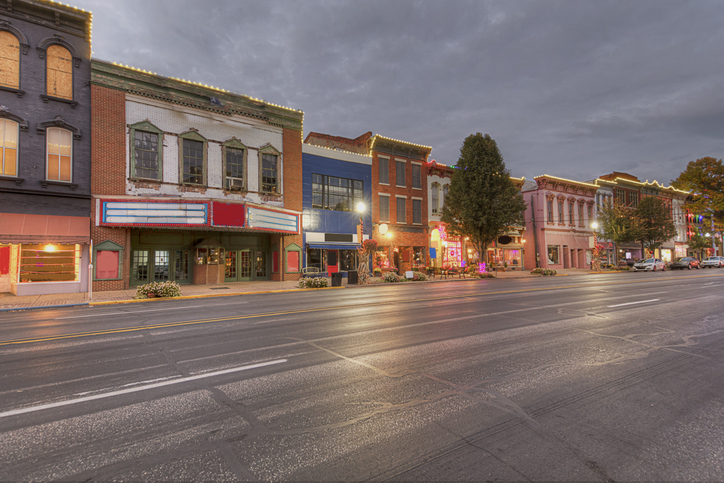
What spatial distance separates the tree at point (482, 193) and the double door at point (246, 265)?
17.5m

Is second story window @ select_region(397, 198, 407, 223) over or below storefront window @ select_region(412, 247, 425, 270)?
over

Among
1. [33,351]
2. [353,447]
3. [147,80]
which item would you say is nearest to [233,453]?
[353,447]

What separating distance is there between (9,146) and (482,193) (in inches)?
1216

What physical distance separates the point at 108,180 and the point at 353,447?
2217 centimetres

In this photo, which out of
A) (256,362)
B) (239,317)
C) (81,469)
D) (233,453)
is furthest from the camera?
(239,317)

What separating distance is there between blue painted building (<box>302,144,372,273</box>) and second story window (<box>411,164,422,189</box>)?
522cm

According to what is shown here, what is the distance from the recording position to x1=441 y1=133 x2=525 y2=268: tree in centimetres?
3058

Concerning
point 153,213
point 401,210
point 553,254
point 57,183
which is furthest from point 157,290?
point 553,254

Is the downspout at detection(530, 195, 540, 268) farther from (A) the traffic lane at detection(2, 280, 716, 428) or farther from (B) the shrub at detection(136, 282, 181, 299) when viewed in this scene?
(B) the shrub at detection(136, 282, 181, 299)

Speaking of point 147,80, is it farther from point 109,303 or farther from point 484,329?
point 484,329

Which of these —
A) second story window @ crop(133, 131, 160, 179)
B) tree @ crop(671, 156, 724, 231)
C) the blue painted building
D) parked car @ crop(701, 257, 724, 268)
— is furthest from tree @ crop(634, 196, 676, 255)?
second story window @ crop(133, 131, 160, 179)

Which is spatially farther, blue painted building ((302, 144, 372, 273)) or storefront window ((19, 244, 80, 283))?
blue painted building ((302, 144, 372, 273))

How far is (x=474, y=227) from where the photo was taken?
31.2 meters

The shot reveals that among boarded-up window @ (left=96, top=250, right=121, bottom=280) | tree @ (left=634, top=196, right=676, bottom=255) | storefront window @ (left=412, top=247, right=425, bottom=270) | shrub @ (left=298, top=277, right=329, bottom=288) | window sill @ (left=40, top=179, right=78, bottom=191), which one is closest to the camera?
window sill @ (left=40, top=179, right=78, bottom=191)
